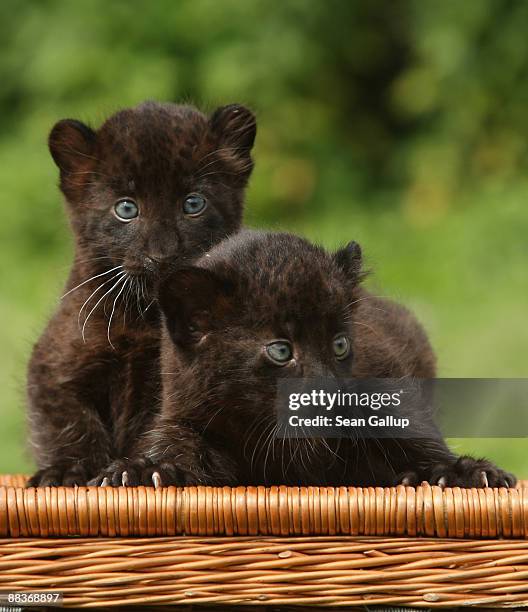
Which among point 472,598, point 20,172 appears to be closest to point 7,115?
point 20,172

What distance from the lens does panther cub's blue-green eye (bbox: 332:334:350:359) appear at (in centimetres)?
293

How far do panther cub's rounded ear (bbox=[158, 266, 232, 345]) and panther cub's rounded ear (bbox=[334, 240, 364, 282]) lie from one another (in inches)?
13.4

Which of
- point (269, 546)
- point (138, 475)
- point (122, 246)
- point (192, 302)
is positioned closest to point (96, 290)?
point (122, 246)

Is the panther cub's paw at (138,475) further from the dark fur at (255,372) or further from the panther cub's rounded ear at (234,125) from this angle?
the panther cub's rounded ear at (234,125)

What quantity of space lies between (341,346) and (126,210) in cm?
74

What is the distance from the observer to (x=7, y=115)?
27.3ft

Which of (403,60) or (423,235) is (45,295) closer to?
(423,235)

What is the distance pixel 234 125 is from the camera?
351cm

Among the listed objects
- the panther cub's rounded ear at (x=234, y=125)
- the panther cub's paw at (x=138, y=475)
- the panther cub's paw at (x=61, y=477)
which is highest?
the panther cub's rounded ear at (x=234, y=125)

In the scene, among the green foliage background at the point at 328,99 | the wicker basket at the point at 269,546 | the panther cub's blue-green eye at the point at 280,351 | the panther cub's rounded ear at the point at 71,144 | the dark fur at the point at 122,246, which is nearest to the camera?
the wicker basket at the point at 269,546

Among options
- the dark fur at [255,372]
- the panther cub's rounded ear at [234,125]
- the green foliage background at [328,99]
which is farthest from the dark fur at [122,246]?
the green foliage background at [328,99]

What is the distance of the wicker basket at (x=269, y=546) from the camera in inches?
106

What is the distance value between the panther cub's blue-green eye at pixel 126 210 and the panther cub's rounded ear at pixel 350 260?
571mm

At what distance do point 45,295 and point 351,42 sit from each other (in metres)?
3.16
